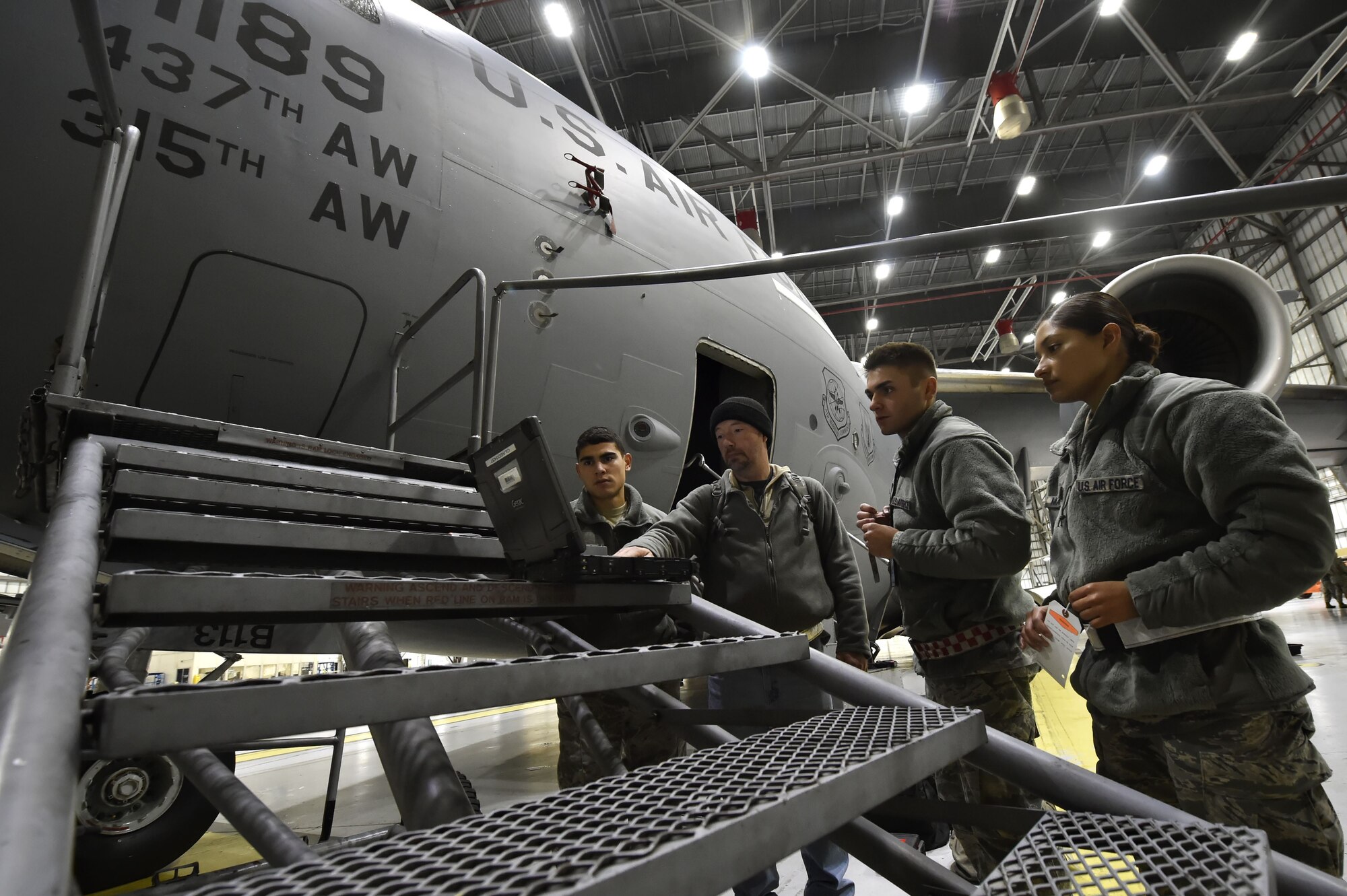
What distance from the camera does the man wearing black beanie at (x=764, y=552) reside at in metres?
2.24

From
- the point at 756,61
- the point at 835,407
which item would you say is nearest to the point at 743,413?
the point at 835,407

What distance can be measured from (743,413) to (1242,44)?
1063 centimetres

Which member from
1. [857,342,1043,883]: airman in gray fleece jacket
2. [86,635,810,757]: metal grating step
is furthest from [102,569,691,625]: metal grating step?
[857,342,1043,883]: airman in gray fleece jacket

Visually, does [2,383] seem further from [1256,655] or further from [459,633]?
[1256,655]

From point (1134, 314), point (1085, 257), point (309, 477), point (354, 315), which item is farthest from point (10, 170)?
point (1085, 257)

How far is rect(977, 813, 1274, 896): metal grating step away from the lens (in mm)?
763

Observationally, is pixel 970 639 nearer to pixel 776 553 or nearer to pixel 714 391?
pixel 776 553

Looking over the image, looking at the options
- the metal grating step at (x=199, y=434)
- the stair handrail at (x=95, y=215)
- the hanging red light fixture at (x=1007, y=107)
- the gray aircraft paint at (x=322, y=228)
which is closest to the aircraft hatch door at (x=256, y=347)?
the gray aircraft paint at (x=322, y=228)

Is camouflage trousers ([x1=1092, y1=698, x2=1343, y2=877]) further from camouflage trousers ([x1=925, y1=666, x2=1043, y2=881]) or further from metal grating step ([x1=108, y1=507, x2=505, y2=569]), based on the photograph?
metal grating step ([x1=108, y1=507, x2=505, y2=569])

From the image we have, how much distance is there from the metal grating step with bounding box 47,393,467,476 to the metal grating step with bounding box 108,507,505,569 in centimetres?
34

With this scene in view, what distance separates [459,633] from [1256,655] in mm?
2704

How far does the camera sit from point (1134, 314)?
356 cm

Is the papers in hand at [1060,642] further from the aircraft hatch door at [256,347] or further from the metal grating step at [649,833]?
the aircraft hatch door at [256,347]

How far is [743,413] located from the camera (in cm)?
242
